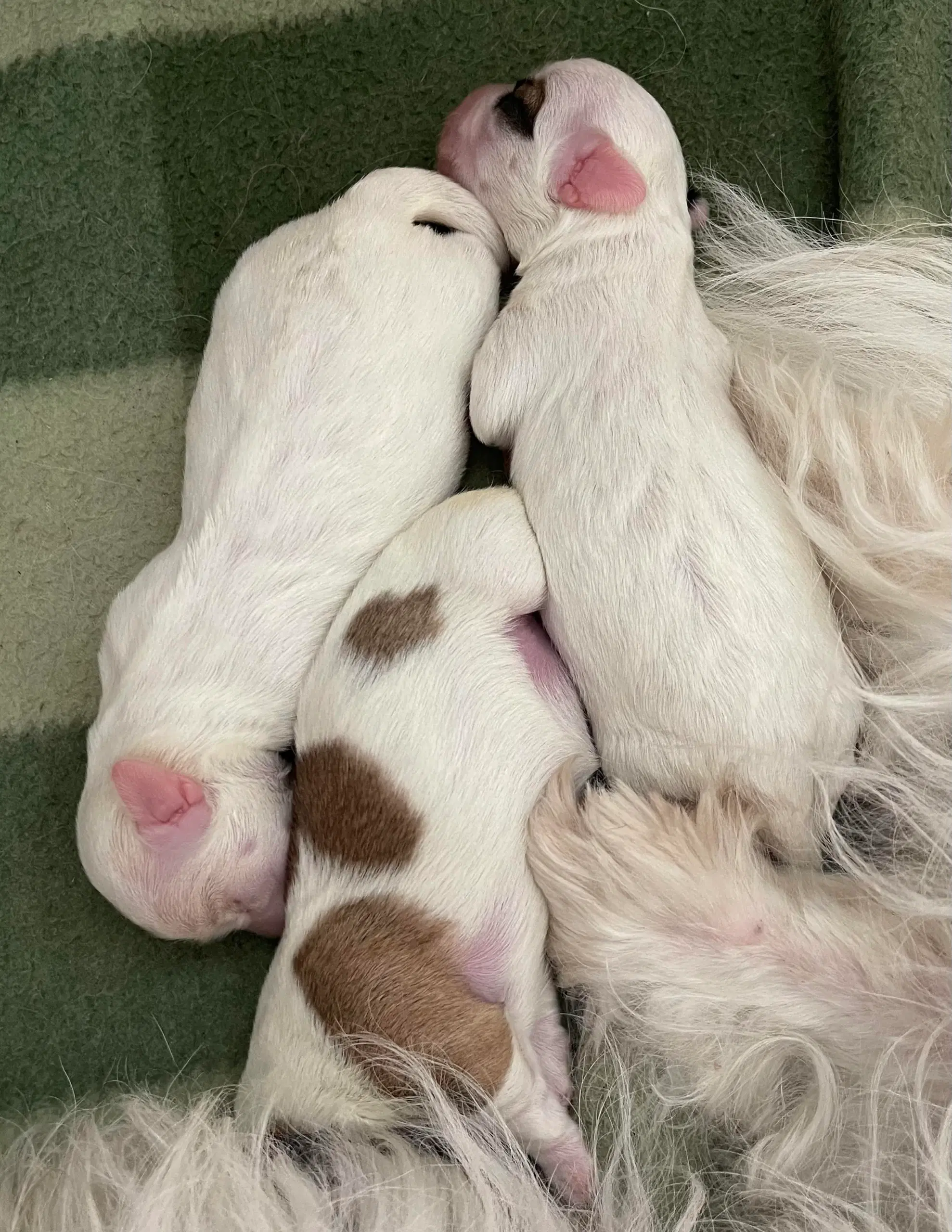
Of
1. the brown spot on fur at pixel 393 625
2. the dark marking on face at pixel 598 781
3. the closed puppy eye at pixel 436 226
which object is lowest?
the dark marking on face at pixel 598 781

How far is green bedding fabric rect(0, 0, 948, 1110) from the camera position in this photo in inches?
50.5

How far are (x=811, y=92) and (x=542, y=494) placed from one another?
598mm

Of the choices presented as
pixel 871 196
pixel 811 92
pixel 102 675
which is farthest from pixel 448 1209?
pixel 811 92

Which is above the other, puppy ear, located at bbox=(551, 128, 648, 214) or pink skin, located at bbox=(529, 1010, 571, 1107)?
puppy ear, located at bbox=(551, 128, 648, 214)

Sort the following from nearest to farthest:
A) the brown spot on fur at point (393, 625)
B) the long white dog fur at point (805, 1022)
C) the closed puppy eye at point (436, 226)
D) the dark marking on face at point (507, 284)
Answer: the long white dog fur at point (805, 1022)
the brown spot on fur at point (393, 625)
the closed puppy eye at point (436, 226)
the dark marking on face at point (507, 284)

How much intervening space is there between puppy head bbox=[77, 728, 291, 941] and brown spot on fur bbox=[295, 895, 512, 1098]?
0.14 metres

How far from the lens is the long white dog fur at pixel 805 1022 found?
980 millimetres

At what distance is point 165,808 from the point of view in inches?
41.8

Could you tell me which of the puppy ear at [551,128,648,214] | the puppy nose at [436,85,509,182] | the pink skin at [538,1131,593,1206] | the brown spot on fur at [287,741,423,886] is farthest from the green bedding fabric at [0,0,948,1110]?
the pink skin at [538,1131,593,1206]

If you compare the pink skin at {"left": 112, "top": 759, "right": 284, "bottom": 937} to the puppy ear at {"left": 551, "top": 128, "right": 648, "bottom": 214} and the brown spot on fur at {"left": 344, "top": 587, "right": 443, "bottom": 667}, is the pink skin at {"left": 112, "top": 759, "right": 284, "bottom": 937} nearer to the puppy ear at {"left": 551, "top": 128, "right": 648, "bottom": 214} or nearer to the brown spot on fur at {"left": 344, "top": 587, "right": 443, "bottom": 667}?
the brown spot on fur at {"left": 344, "top": 587, "right": 443, "bottom": 667}

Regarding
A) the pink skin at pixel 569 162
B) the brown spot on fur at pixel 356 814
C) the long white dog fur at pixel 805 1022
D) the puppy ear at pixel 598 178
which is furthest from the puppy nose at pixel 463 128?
the brown spot on fur at pixel 356 814

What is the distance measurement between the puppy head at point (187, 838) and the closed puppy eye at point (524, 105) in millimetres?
740

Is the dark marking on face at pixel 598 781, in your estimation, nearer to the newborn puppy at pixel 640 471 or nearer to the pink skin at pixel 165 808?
the newborn puppy at pixel 640 471

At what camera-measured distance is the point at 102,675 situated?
1258mm
